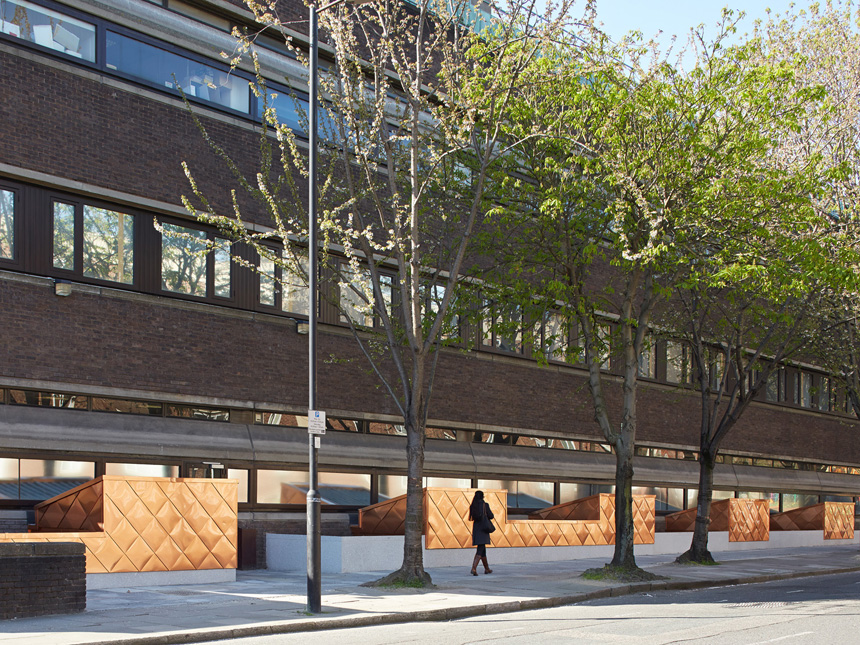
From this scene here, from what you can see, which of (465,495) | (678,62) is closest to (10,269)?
(465,495)

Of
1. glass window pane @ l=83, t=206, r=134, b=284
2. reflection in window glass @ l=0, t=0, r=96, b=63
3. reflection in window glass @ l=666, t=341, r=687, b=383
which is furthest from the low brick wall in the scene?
reflection in window glass @ l=666, t=341, r=687, b=383

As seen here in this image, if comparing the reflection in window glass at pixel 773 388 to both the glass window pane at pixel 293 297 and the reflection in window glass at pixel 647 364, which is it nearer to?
the reflection in window glass at pixel 647 364

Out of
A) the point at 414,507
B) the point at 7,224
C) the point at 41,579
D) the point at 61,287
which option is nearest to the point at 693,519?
the point at 414,507

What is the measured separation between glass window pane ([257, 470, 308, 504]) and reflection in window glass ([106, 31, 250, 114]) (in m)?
8.02

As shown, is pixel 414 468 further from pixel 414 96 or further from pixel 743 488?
pixel 743 488

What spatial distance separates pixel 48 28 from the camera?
19.0m

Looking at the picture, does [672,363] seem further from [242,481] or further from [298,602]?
[298,602]

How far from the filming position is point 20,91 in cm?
1836

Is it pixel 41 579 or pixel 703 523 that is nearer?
pixel 41 579

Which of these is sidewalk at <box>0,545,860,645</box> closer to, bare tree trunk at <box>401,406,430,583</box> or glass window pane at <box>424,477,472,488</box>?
bare tree trunk at <box>401,406,430,583</box>

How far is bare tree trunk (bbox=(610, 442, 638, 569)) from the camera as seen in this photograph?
20141 mm

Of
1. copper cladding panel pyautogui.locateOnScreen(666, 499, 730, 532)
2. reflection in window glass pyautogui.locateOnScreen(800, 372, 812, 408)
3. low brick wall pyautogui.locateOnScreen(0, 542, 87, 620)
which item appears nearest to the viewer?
low brick wall pyautogui.locateOnScreen(0, 542, 87, 620)

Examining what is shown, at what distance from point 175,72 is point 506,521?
493 inches

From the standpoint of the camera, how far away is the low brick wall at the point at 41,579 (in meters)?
12.2
